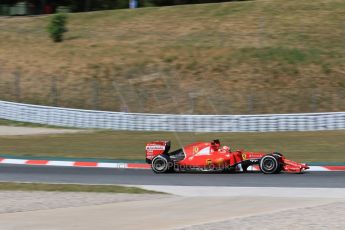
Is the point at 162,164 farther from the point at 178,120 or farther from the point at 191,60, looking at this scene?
the point at 191,60

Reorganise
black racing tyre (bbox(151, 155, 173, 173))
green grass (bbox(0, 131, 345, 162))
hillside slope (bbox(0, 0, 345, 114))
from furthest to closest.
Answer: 1. hillside slope (bbox(0, 0, 345, 114))
2. green grass (bbox(0, 131, 345, 162))
3. black racing tyre (bbox(151, 155, 173, 173))

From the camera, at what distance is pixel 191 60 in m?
36.1

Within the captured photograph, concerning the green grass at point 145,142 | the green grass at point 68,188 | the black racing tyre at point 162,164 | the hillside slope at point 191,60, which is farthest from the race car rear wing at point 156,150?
the hillside slope at point 191,60

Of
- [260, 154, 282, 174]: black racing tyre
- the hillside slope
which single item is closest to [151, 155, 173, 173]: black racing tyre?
[260, 154, 282, 174]: black racing tyre

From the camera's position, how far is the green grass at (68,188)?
13.4 metres

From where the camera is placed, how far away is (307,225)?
31.9ft

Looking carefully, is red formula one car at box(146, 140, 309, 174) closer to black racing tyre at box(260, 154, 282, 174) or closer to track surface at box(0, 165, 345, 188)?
black racing tyre at box(260, 154, 282, 174)

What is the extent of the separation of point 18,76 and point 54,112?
6662mm

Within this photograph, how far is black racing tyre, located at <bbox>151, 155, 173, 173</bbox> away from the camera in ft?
53.1

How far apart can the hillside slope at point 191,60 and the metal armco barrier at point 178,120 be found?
2.25 meters

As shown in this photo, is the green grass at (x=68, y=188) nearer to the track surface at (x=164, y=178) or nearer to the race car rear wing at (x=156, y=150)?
the track surface at (x=164, y=178)

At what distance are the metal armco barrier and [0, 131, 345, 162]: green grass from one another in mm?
558

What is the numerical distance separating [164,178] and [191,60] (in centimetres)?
2112

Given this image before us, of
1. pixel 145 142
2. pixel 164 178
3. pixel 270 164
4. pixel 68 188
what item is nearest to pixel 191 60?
pixel 145 142
